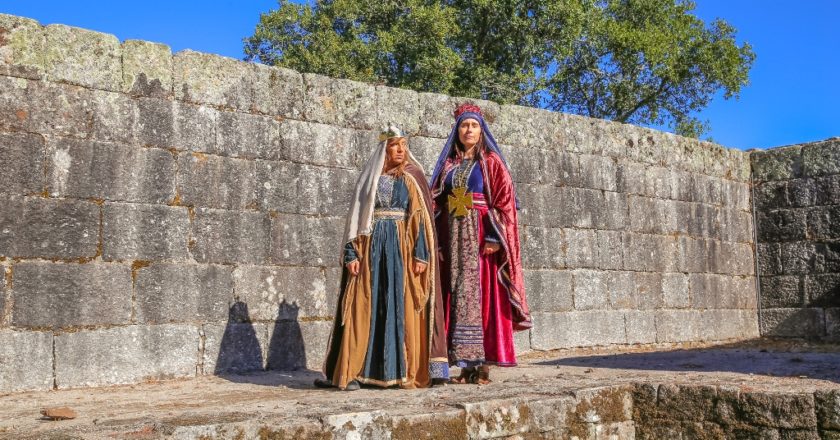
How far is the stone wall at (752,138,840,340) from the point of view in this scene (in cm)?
1030

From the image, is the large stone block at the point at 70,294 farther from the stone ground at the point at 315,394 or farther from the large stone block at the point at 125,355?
the stone ground at the point at 315,394

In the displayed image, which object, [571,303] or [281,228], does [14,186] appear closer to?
[281,228]

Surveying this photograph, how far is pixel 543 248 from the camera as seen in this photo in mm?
8375

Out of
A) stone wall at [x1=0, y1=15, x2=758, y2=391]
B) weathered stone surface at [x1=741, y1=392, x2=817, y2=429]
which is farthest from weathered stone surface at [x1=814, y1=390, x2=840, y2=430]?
stone wall at [x1=0, y1=15, x2=758, y2=391]

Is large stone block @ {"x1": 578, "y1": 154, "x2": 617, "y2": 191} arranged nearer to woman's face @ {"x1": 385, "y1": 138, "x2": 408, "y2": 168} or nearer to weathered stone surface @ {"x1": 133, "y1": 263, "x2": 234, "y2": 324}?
woman's face @ {"x1": 385, "y1": 138, "x2": 408, "y2": 168}

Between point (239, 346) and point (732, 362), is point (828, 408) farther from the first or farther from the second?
point (239, 346)

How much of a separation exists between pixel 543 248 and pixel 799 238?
12.6 feet

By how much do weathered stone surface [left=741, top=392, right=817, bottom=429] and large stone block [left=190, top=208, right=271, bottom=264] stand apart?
11.0 ft

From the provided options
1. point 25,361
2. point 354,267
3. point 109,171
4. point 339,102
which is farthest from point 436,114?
point 25,361

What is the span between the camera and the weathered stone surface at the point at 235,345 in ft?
20.3

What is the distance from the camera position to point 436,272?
575 cm

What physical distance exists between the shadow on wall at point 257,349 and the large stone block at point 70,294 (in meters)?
0.75

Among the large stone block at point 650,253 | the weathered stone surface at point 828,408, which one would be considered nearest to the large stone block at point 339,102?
the large stone block at point 650,253

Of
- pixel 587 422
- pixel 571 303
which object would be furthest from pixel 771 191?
pixel 587 422
